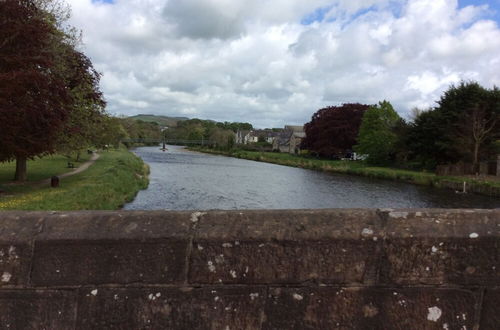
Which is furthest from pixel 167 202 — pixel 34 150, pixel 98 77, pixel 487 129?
pixel 487 129

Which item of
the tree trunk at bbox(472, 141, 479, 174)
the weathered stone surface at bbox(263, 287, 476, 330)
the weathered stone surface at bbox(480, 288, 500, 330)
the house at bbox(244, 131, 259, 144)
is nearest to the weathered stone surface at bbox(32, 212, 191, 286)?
the weathered stone surface at bbox(263, 287, 476, 330)

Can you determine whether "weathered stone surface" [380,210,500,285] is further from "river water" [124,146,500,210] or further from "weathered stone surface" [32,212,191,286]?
"river water" [124,146,500,210]

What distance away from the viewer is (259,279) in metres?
2.50

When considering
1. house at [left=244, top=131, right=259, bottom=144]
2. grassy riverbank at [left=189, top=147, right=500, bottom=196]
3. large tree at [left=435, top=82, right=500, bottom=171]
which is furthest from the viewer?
house at [left=244, top=131, right=259, bottom=144]

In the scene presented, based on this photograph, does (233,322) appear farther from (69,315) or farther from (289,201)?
(289,201)

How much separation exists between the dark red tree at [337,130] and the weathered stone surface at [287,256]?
91.2 metres

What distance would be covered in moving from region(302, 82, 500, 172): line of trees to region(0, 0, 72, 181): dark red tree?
45372 mm

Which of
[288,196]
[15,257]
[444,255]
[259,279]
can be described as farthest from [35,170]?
[444,255]

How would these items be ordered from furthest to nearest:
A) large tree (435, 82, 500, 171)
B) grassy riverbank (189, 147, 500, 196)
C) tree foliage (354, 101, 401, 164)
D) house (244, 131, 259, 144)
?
house (244, 131, 259, 144) → tree foliage (354, 101, 401, 164) → large tree (435, 82, 500, 171) → grassy riverbank (189, 147, 500, 196)

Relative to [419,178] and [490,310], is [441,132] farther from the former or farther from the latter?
[490,310]

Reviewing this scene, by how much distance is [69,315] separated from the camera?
97.5 inches

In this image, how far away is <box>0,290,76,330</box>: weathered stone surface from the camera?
2459 millimetres

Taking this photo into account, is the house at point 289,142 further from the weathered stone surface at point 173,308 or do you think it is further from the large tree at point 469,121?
the weathered stone surface at point 173,308

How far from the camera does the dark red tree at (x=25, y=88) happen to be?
703 inches
